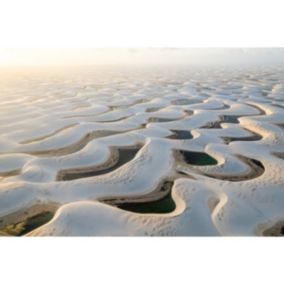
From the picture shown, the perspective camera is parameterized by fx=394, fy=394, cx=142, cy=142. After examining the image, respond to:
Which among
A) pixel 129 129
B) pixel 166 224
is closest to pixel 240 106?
pixel 129 129

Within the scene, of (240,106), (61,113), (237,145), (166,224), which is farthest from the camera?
(240,106)

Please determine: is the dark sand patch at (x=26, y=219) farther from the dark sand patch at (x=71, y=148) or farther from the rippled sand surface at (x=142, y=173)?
the dark sand patch at (x=71, y=148)

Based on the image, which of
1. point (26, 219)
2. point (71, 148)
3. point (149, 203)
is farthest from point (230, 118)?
point (26, 219)

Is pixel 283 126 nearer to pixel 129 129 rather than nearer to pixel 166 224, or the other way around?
pixel 129 129

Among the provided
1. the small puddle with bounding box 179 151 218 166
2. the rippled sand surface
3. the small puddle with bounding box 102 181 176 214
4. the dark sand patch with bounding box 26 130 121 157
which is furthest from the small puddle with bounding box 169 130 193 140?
the small puddle with bounding box 102 181 176 214

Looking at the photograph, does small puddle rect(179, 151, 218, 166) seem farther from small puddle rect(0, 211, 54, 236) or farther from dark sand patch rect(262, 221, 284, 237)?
small puddle rect(0, 211, 54, 236)

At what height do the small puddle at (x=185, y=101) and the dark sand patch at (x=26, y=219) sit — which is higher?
the dark sand patch at (x=26, y=219)

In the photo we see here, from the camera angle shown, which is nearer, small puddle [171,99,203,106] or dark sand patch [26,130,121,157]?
dark sand patch [26,130,121,157]

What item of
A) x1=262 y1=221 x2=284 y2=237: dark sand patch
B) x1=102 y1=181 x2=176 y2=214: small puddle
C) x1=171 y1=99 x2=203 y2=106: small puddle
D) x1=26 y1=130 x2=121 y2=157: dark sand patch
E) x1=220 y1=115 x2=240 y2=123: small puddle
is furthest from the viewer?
x1=171 y1=99 x2=203 y2=106: small puddle

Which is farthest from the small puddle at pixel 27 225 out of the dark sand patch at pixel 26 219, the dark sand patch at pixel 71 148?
the dark sand patch at pixel 71 148
